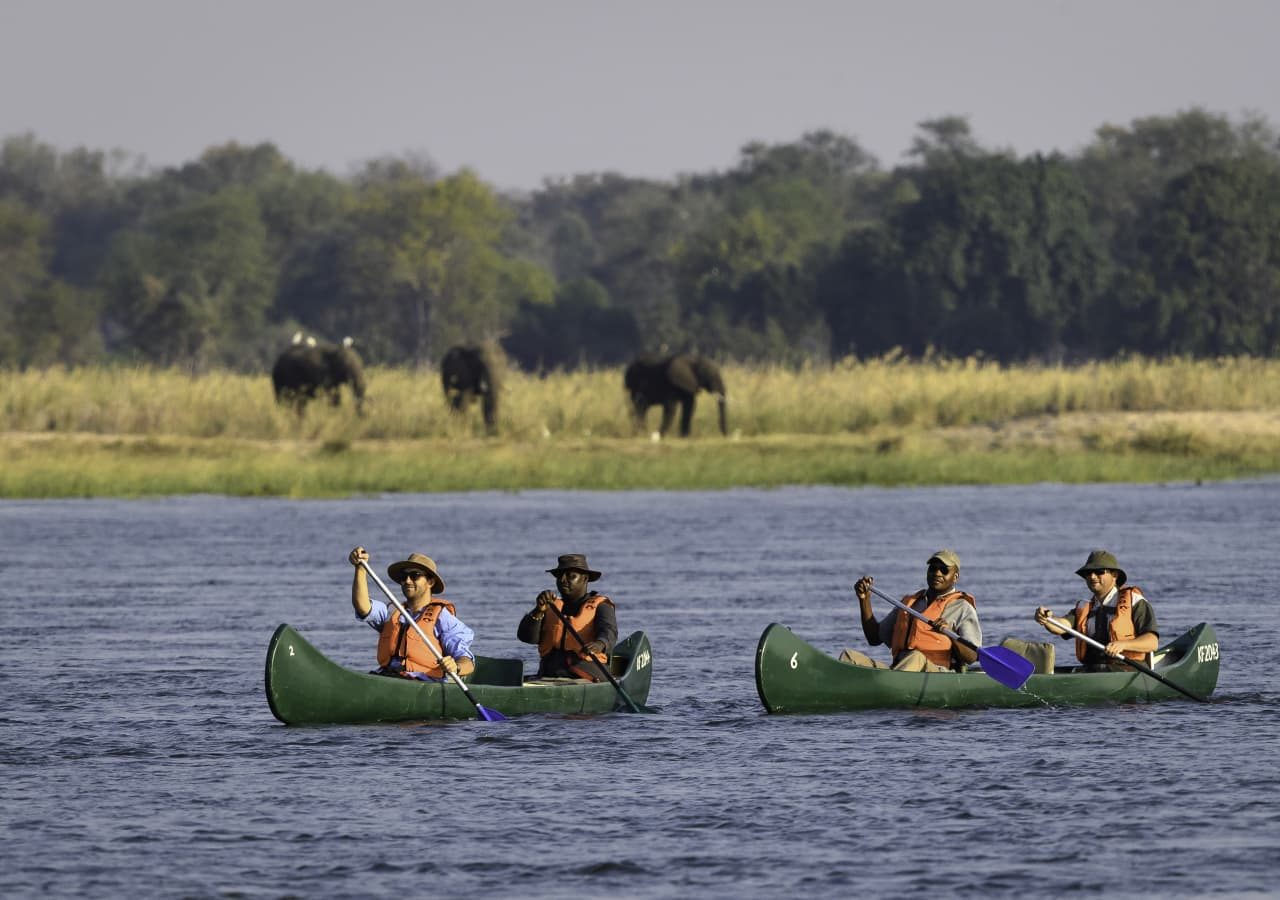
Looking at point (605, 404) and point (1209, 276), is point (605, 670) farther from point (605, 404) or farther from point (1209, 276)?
point (1209, 276)

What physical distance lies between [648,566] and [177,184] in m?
85.5

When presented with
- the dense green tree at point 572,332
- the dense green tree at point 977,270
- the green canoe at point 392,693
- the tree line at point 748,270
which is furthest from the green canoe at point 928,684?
the dense green tree at point 572,332

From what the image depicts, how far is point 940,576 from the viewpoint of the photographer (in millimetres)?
16047

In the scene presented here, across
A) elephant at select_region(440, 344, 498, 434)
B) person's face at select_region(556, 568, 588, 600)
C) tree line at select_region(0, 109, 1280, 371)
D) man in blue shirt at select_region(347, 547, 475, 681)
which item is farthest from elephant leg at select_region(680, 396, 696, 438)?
man in blue shirt at select_region(347, 547, 475, 681)

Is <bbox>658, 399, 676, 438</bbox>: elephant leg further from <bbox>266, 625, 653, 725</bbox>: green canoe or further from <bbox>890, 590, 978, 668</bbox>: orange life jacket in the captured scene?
<bbox>266, 625, 653, 725</bbox>: green canoe

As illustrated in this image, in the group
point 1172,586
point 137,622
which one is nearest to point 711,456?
point 1172,586

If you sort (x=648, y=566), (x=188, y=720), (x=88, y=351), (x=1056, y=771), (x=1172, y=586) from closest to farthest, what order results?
(x=1056, y=771), (x=188, y=720), (x=1172, y=586), (x=648, y=566), (x=88, y=351)

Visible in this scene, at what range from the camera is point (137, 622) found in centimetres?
2258

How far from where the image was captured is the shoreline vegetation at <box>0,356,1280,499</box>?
1550 inches

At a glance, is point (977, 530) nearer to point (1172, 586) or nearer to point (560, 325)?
point (1172, 586)

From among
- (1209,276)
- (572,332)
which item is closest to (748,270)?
(572,332)

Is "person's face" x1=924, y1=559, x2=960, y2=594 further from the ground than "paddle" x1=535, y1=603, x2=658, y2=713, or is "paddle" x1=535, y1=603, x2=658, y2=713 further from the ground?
"person's face" x1=924, y1=559, x2=960, y2=594

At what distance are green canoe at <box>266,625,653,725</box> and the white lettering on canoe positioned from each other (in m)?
3.70

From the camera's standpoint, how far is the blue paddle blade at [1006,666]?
16094 mm
